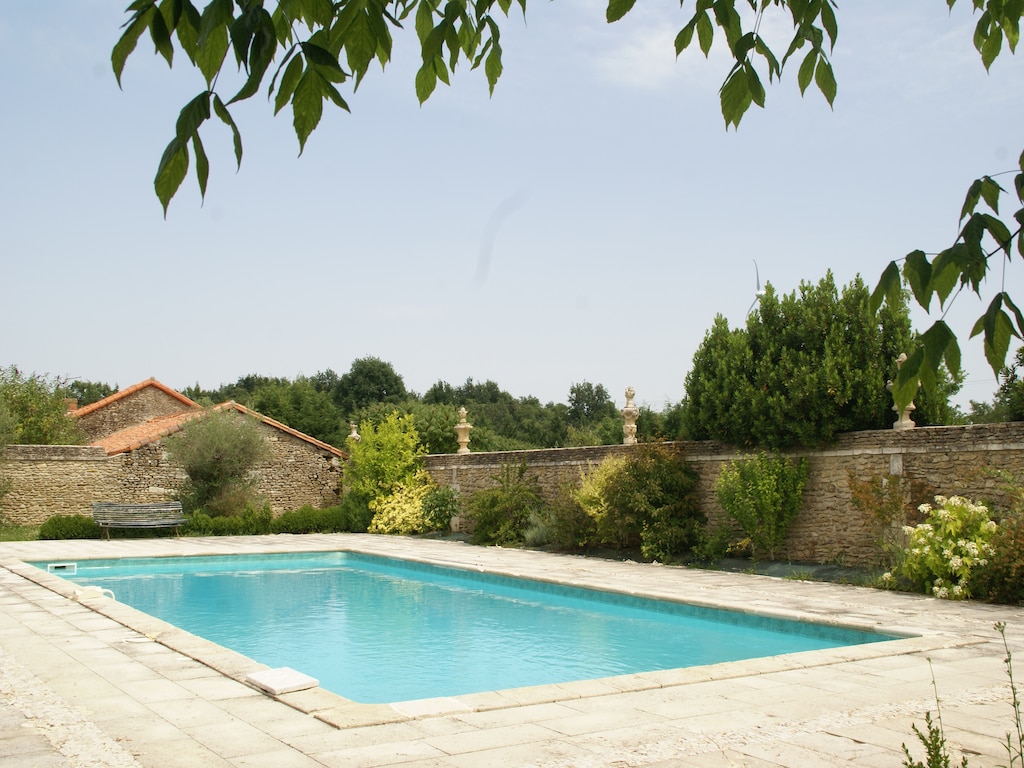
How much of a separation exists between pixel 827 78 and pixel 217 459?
21049mm

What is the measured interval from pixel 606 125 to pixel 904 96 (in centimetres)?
162

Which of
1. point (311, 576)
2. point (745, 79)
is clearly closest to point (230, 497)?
point (311, 576)

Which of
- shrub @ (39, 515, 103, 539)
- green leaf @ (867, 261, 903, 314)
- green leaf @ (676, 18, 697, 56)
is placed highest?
green leaf @ (676, 18, 697, 56)

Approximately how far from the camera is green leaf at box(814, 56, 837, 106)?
2.64 m

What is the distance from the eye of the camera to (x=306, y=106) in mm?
1906

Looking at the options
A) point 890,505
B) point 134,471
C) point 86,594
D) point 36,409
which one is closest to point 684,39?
point 86,594

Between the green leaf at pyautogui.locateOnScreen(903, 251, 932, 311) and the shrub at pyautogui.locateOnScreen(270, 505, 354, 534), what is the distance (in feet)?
67.5

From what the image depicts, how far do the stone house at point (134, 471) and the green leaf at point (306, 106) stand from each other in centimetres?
2169

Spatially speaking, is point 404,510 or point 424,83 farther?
point 404,510

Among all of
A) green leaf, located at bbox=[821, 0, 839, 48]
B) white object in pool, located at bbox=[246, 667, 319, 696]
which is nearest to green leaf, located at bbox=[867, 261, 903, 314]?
green leaf, located at bbox=[821, 0, 839, 48]

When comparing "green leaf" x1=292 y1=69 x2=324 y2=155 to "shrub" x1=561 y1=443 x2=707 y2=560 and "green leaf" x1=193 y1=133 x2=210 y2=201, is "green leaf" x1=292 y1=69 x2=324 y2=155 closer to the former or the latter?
"green leaf" x1=193 y1=133 x2=210 y2=201

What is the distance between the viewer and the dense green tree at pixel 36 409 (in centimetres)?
2512

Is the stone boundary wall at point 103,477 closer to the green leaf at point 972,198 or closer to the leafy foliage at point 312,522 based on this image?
the leafy foliage at point 312,522

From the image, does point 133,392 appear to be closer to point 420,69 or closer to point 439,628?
point 439,628
